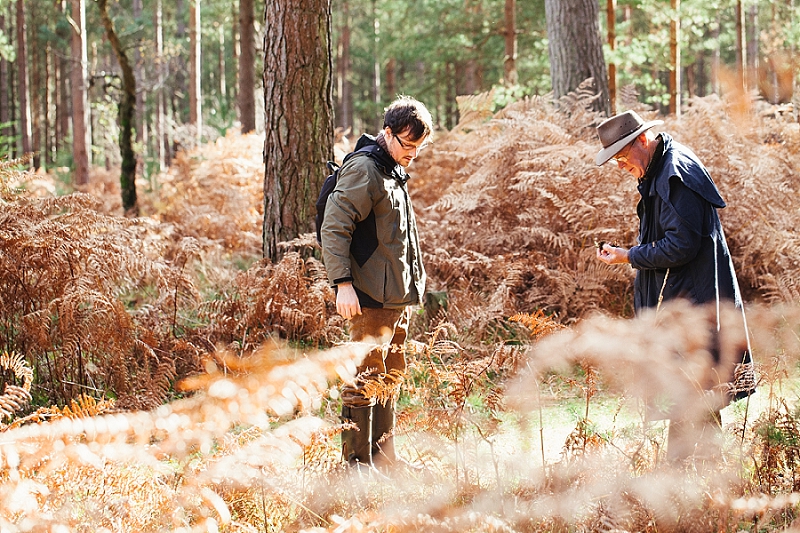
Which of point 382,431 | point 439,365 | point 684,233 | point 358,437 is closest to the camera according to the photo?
point 684,233

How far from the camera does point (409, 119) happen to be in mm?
3488

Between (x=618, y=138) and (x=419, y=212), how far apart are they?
4.71 meters

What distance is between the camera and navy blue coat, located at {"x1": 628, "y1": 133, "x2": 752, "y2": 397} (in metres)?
3.43

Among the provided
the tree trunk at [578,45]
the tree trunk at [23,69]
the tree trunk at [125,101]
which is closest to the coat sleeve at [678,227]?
the tree trunk at [578,45]

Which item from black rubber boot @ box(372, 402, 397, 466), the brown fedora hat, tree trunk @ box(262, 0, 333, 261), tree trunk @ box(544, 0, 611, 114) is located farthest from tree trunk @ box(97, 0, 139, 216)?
the brown fedora hat

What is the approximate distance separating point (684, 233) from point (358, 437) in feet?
6.79

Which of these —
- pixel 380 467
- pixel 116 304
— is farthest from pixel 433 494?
pixel 116 304

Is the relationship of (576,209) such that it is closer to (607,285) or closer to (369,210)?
(607,285)

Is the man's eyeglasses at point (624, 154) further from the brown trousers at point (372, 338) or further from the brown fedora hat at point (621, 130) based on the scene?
the brown trousers at point (372, 338)

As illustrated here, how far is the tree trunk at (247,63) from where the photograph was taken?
14523 millimetres

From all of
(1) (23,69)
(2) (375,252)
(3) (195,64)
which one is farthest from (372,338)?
(1) (23,69)

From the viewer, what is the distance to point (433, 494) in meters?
3.27

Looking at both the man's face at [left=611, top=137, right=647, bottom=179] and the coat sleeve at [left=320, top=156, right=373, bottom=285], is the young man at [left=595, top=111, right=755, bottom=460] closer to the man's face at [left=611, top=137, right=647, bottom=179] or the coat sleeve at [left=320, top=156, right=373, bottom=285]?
the man's face at [left=611, top=137, right=647, bottom=179]

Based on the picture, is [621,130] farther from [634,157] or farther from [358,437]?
[358,437]
